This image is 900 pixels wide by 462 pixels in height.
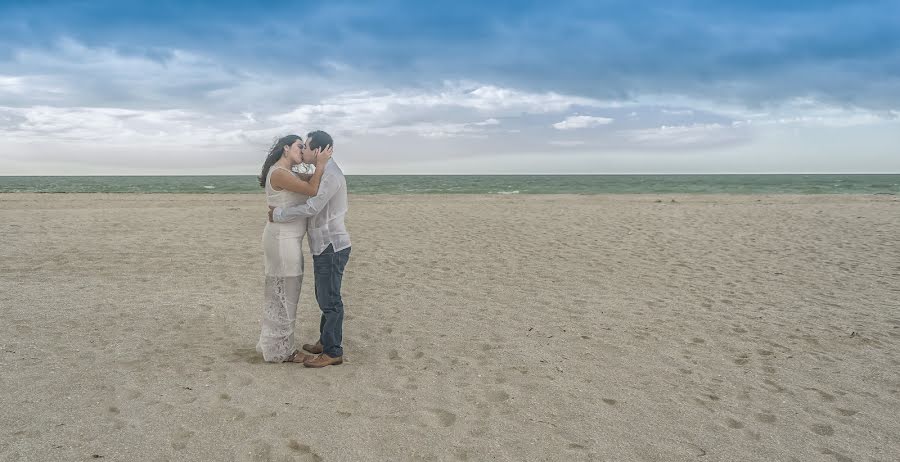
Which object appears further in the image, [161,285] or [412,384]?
[161,285]

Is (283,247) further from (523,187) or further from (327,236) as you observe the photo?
(523,187)

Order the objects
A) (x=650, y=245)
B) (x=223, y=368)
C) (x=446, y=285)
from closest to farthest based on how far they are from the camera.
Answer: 1. (x=223, y=368)
2. (x=446, y=285)
3. (x=650, y=245)

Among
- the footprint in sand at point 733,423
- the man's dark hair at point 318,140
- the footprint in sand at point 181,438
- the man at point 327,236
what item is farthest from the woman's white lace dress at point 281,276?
the footprint in sand at point 733,423

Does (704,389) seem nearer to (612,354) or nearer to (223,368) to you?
(612,354)

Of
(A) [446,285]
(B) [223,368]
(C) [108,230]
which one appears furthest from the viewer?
(C) [108,230]

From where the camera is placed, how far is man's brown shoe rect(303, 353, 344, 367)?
4.75 meters

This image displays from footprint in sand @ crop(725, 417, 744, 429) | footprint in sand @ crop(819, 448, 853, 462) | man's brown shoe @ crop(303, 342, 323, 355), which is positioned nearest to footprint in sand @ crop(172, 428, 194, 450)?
man's brown shoe @ crop(303, 342, 323, 355)

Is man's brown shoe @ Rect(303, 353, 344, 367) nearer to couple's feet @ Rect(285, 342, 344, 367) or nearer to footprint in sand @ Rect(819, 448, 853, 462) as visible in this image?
couple's feet @ Rect(285, 342, 344, 367)

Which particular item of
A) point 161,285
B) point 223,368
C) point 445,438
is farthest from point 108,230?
point 445,438

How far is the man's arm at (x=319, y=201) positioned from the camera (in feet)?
14.1

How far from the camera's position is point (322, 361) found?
4.78 m

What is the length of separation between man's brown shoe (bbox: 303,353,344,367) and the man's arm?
125 centimetres

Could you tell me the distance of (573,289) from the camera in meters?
7.82

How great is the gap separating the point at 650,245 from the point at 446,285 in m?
5.32
